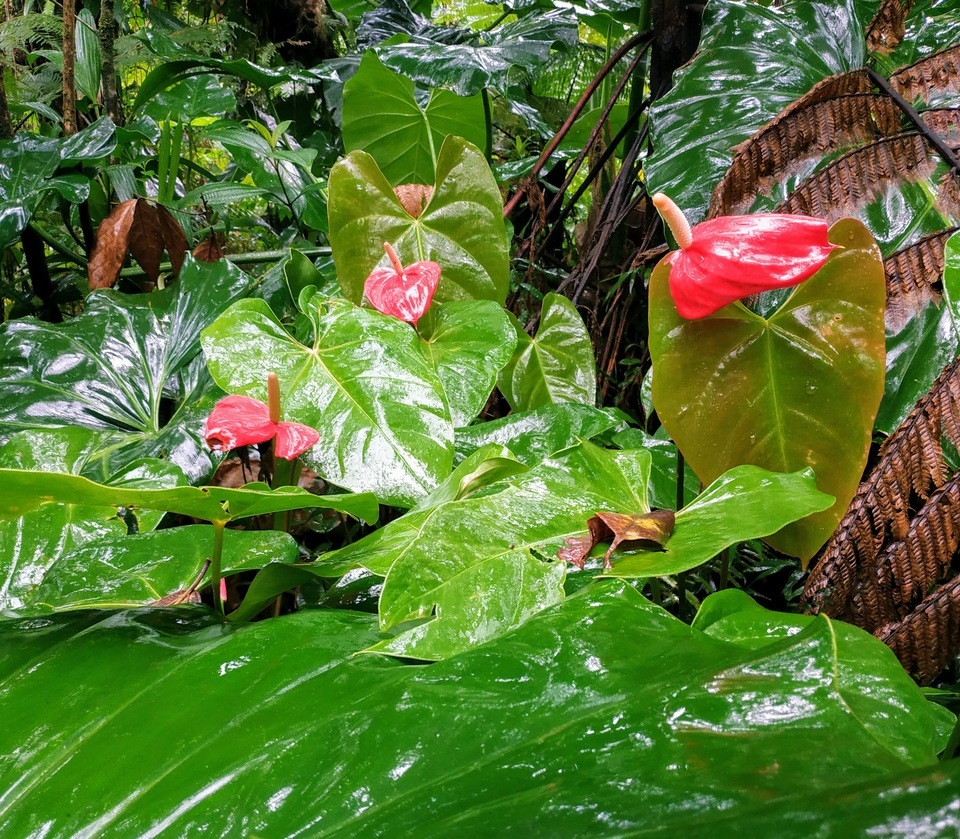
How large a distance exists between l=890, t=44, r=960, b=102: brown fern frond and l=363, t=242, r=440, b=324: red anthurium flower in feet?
1.98

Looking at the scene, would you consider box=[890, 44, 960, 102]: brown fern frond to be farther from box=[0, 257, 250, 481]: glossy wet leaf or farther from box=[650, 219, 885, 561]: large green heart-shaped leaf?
box=[0, 257, 250, 481]: glossy wet leaf

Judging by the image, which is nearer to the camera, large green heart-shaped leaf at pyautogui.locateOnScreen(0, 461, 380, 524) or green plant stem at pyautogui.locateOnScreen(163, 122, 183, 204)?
large green heart-shaped leaf at pyautogui.locateOnScreen(0, 461, 380, 524)

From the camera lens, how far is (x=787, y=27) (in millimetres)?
988

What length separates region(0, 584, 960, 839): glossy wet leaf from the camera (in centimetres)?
20

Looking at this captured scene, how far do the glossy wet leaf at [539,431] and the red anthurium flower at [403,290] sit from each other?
17 cm

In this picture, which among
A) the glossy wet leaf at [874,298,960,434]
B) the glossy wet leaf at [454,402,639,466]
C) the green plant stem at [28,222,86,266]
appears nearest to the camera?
the glossy wet leaf at [874,298,960,434]

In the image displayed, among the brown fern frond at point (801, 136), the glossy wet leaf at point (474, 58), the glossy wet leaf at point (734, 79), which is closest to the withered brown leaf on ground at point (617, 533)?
the brown fern frond at point (801, 136)

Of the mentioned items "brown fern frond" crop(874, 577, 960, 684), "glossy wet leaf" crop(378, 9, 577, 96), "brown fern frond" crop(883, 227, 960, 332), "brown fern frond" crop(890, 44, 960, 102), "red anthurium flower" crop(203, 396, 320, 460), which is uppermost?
"glossy wet leaf" crop(378, 9, 577, 96)

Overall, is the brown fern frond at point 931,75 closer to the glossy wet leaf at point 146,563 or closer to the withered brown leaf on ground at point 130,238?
the glossy wet leaf at point 146,563

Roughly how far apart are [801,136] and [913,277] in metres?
0.22

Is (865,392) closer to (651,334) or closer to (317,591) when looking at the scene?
(651,334)

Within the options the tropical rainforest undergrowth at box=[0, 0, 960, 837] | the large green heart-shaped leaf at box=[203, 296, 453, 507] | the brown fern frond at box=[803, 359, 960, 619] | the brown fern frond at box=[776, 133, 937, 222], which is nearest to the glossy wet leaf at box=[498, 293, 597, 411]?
the tropical rainforest undergrowth at box=[0, 0, 960, 837]

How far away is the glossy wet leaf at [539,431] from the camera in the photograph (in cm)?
82

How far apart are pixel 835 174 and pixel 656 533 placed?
17.9 inches
